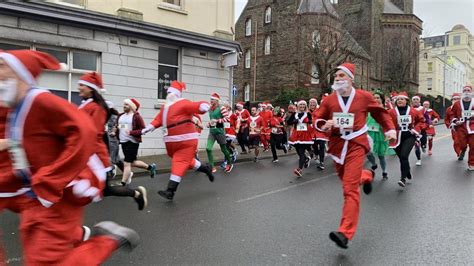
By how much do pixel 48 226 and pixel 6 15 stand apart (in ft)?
37.7

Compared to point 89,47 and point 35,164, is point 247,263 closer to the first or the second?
point 35,164

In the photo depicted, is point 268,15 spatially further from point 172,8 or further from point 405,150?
point 405,150

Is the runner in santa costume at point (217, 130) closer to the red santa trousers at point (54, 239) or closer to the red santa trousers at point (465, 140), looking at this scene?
the red santa trousers at point (465, 140)

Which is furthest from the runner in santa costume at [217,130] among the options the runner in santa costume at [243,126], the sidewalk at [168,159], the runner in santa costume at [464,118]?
the runner in santa costume at [464,118]

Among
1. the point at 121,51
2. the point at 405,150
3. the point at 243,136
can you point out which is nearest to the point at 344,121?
the point at 405,150

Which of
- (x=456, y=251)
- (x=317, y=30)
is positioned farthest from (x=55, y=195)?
(x=317, y=30)

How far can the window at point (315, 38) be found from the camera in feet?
116

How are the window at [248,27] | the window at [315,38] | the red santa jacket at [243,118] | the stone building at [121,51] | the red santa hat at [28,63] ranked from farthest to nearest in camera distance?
the window at [248,27] → the window at [315,38] → the red santa jacket at [243,118] → the stone building at [121,51] → the red santa hat at [28,63]

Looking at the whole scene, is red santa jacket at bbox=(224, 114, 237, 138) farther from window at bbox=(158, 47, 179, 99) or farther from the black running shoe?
the black running shoe

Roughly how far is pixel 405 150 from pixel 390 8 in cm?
5421

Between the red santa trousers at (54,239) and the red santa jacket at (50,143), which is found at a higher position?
the red santa jacket at (50,143)

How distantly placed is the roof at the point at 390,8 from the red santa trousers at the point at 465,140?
47326 mm

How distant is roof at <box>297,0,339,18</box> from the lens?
3937 cm

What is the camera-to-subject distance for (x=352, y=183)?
5.14 m
